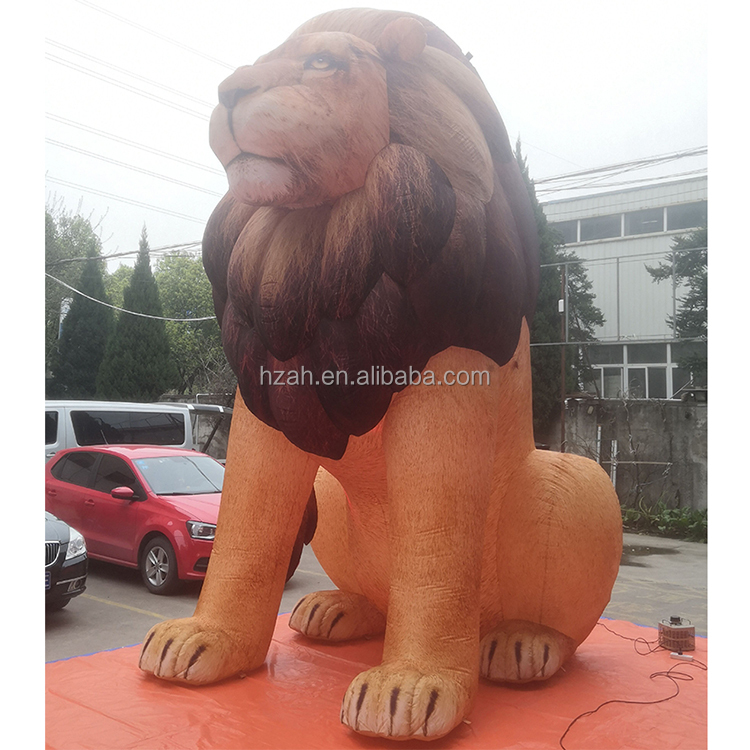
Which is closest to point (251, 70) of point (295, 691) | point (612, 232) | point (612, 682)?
point (295, 691)

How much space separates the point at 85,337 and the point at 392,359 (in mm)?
2470

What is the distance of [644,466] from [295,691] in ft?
6.78

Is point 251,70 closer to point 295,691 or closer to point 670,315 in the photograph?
point 295,691

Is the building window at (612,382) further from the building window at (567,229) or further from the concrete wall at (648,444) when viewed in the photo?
the building window at (567,229)

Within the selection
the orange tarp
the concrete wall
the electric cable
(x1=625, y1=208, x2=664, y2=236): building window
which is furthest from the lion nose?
the concrete wall

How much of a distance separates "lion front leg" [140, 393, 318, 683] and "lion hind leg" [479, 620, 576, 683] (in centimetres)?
57

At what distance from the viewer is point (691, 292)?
117 inches

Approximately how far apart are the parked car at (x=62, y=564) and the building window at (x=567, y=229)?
2.59 m

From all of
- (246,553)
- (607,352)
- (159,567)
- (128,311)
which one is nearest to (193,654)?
(246,553)

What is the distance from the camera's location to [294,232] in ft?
5.44

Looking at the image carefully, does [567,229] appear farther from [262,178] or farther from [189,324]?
[262,178]

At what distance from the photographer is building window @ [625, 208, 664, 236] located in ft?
9.52

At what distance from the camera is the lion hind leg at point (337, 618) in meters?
2.20

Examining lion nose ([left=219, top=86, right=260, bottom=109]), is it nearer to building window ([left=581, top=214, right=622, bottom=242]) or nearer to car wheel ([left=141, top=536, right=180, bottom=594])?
building window ([left=581, top=214, right=622, bottom=242])
